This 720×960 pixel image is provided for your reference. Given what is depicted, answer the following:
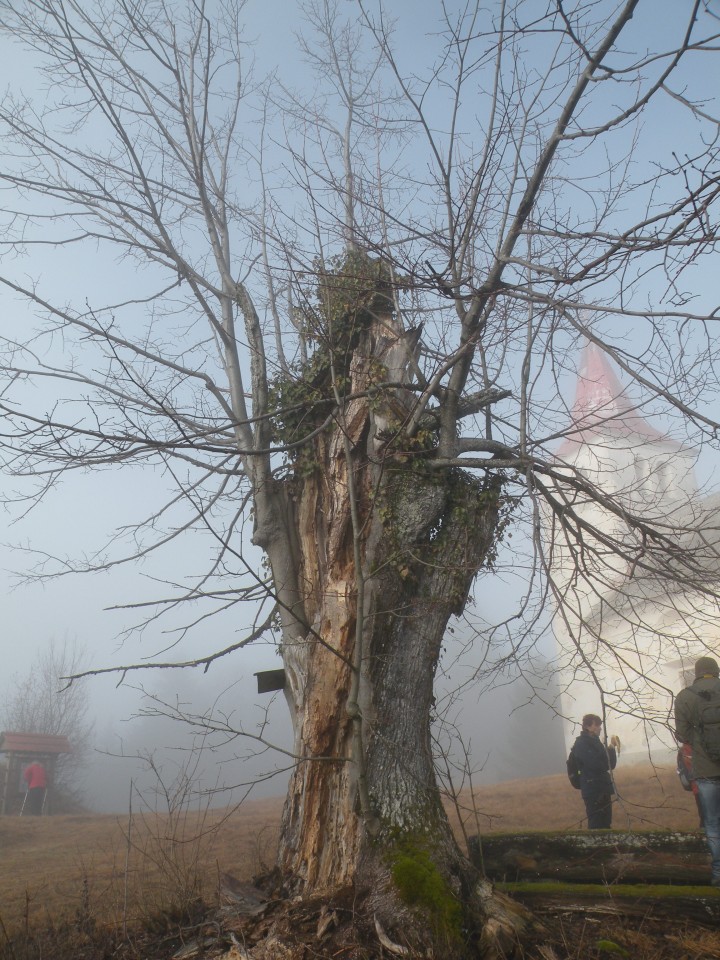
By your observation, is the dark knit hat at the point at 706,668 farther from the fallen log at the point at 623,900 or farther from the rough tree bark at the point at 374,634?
the rough tree bark at the point at 374,634

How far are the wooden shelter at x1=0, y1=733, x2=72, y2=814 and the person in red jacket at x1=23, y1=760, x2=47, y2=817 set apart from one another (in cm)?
53

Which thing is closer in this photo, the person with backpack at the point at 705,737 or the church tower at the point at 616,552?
the church tower at the point at 616,552

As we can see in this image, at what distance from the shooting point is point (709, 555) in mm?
5098

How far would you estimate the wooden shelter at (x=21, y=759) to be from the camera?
72.4 ft

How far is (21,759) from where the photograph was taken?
2262 centimetres

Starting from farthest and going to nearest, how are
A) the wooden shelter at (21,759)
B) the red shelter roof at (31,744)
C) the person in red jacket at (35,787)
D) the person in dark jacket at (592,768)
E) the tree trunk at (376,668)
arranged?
the red shelter roof at (31,744) → the wooden shelter at (21,759) → the person in red jacket at (35,787) → the person in dark jacket at (592,768) → the tree trunk at (376,668)

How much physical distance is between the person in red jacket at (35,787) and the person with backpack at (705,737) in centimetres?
1995

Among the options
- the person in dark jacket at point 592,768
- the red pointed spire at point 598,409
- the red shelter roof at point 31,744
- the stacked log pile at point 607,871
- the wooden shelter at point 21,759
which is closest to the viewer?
the stacked log pile at point 607,871

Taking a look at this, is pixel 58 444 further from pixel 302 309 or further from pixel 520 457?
pixel 520 457

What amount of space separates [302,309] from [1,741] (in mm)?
21417

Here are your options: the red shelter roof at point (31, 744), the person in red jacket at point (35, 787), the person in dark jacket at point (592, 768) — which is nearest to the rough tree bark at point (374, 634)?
the person in dark jacket at point (592, 768)

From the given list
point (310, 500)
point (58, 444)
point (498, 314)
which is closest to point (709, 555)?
point (498, 314)

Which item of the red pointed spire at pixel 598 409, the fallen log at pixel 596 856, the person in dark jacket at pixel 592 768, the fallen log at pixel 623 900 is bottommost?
the fallen log at pixel 623 900

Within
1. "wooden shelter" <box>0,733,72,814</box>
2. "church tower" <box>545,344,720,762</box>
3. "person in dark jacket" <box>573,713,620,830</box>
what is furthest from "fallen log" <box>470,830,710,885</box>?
"wooden shelter" <box>0,733,72,814</box>
